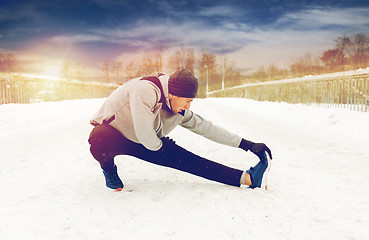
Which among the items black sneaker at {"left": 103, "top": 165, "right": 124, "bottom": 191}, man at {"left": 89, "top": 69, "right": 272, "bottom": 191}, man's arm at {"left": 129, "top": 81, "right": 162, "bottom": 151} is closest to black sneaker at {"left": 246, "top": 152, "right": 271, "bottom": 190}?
man at {"left": 89, "top": 69, "right": 272, "bottom": 191}

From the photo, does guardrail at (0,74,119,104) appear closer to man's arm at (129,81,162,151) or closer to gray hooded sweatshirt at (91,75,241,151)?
gray hooded sweatshirt at (91,75,241,151)

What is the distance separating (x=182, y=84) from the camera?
2338 millimetres

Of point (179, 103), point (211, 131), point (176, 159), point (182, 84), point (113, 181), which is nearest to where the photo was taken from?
point (182, 84)

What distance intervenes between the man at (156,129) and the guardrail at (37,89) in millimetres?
7895

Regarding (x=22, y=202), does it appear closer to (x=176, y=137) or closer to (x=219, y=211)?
(x=219, y=211)

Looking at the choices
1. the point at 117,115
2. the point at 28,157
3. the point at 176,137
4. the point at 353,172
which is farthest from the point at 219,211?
the point at 176,137

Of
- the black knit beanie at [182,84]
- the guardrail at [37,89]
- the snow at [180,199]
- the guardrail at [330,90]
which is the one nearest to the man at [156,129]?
the black knit beanie at [182,84]

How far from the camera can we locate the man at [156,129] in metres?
2.28

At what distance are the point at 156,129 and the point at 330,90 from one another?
Result: 795cm

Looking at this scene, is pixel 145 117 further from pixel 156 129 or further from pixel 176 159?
pixel 176 159

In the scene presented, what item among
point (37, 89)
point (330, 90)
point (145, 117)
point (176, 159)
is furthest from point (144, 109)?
point (37, 89)

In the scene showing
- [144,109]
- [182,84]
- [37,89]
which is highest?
[182,84]

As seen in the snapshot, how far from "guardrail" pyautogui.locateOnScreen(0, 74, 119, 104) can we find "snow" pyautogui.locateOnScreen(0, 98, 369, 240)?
525 centimetres

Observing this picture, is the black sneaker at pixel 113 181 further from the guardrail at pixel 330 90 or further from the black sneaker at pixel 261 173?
the guardrail at pixel 330 90
